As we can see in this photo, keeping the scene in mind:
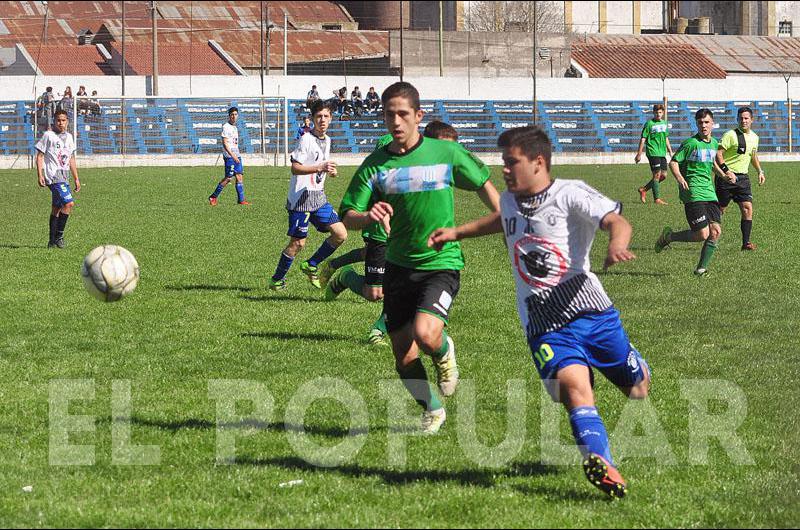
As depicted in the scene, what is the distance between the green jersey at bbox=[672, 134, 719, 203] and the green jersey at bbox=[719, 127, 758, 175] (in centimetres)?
141

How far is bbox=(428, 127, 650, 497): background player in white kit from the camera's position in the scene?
5.62 meters

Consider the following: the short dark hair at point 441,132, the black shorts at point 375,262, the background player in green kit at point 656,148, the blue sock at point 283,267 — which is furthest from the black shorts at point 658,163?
the short dark hair at point 441,132

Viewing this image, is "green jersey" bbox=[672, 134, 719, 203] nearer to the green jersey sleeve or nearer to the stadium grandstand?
the green jersey sleeve

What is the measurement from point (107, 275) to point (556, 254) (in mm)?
3616

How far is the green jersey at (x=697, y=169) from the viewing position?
565 inches

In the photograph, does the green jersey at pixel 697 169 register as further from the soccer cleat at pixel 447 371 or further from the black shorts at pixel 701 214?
the soccer cleat at pixel 447 371

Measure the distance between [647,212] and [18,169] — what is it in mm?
24988

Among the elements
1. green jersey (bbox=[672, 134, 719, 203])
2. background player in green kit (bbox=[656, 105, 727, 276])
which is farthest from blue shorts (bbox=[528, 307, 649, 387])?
green jersey (bbox=[672, 134, 719, 203])

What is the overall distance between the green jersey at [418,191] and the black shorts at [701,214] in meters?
7.78

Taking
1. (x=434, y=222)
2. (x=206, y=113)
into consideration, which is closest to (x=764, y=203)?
(x=434, y=222)

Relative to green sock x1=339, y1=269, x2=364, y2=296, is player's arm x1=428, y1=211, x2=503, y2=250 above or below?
above

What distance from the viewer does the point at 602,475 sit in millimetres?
5262

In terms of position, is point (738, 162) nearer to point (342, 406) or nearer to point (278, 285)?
point (278, 285)

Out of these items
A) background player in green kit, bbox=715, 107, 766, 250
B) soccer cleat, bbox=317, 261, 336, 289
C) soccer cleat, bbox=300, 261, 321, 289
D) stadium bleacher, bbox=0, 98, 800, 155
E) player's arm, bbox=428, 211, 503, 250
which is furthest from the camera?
stadium bleacher, bbox=0, 98, 800, 155
